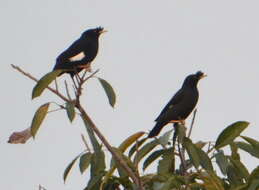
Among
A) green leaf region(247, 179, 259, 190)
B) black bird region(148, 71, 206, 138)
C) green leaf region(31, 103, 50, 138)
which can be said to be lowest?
green leaf region(247, 179, 259, 190)

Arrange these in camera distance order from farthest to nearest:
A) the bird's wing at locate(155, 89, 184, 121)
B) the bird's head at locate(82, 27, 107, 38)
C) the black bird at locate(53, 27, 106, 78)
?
the bird's head at locate(82, 27, 107, 38)
the black bird at locate(53, 27, 106, 78)
the bird's wing at locate(155, 89, 184, 121)

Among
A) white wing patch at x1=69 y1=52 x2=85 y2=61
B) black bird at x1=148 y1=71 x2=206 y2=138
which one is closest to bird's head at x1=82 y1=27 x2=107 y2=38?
white wing patch at x1=69 y1=52 x2=85 y2=61

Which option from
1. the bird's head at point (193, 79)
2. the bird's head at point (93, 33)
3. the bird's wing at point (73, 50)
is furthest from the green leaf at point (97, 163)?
the bird's head at point (93, 33)

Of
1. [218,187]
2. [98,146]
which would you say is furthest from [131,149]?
[218,187]

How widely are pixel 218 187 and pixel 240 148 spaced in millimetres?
714

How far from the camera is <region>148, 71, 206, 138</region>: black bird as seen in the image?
18.5ft

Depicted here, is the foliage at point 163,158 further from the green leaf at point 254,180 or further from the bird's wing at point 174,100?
the bird's wing at point 174,100

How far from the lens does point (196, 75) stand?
6492 millimetres

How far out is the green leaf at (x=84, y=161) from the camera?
392 centimetres

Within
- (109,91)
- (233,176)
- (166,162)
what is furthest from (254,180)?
(109,91)

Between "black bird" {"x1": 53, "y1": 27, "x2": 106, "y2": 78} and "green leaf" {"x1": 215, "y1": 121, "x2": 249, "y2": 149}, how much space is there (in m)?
2.22

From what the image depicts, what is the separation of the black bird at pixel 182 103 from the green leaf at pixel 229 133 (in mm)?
1417

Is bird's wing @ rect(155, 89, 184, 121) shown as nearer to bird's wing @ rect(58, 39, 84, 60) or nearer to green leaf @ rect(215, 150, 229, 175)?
bird's wing @ rect(58, 39, 84, 60)

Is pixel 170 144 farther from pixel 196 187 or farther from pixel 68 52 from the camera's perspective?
pixel 68 52
